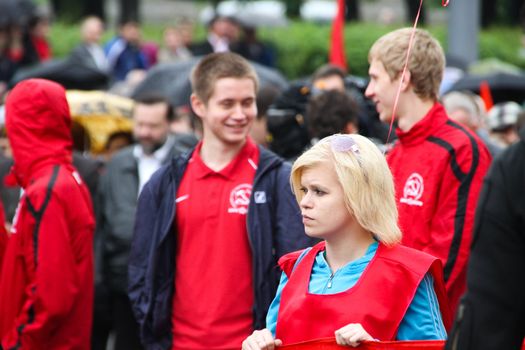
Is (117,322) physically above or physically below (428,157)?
below

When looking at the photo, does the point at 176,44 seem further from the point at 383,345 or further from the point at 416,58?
the point at 383,345

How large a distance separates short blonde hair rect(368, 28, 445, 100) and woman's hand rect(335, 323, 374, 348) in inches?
79.7

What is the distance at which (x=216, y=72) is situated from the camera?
6.70 metres

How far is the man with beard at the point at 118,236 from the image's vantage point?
924cm

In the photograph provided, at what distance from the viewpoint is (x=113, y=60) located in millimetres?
20234

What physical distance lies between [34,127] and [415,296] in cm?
275

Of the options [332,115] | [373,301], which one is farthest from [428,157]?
[373,301]

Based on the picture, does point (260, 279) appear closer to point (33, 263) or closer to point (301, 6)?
point (33, 263)

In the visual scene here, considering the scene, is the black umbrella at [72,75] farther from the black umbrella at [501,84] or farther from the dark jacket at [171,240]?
the dark jacket at [171,240]

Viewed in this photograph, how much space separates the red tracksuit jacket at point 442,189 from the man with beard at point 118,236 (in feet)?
10.3

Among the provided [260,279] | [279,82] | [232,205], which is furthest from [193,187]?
[279,82]

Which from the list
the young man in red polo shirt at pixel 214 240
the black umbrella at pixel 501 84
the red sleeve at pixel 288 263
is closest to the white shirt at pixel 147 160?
the young man in red polo shirt at pixel 214 240

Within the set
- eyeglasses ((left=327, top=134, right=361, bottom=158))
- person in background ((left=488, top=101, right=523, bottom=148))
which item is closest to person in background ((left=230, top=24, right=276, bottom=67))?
person in background ((left=488, top=101, right=523, bottom=148))

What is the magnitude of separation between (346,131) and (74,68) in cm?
711
